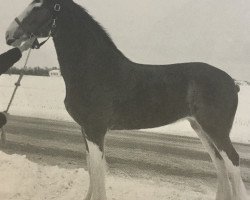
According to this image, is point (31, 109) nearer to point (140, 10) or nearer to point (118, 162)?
point (118, 162)

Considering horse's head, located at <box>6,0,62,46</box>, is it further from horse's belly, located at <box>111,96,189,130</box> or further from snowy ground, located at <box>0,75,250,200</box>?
horse's belly, located at <box>111,96,189,130</box>

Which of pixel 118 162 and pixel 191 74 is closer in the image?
pixel 191 74

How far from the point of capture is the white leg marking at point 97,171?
6.27ft

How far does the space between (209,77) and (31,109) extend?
0.89 m

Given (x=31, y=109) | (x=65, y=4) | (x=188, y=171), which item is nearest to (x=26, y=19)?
(x=65, y=4)

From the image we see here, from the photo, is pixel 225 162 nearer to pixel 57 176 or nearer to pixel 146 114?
pixel 146 114

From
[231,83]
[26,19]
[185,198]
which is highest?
[26,19]

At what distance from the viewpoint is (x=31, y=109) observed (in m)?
2.19

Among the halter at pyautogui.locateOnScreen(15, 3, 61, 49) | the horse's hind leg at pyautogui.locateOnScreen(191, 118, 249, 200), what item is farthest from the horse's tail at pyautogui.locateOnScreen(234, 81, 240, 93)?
the halter at pyautogui.locateOnScreen(15, 3, 61, 49)

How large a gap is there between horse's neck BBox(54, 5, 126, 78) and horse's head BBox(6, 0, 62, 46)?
45 mm

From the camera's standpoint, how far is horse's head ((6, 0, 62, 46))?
1958 mm

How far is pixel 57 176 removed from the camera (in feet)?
7.00

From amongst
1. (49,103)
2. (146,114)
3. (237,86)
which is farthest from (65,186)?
(237,86)

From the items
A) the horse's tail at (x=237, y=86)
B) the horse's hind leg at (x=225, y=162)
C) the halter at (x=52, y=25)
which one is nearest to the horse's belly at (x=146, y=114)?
the horse's hind leg at (x=225, y=162)
